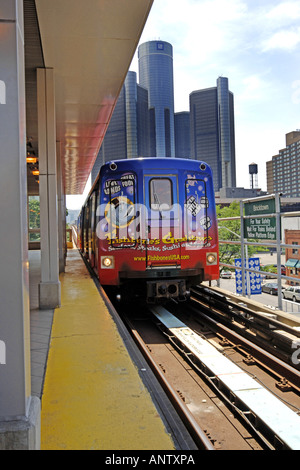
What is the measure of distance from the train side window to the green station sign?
59.1 inches

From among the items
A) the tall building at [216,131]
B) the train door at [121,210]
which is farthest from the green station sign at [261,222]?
the tall building at [216,131]

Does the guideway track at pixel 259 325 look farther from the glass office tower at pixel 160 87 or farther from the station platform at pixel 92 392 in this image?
the glass office tower at pixel 160 87

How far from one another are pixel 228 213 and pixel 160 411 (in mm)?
35700

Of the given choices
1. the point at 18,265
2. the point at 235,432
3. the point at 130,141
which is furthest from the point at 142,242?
the point at 130,141

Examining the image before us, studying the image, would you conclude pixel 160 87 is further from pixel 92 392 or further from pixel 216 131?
pixel 92 392

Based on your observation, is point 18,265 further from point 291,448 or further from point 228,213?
point 228,213

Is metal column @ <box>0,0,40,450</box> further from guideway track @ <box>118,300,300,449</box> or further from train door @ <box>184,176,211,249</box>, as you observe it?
train door @ <box>184,176,211,249</box>

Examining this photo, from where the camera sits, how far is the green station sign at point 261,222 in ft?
20.3

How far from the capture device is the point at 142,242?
21.9 ft

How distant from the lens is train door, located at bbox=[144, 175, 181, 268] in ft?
22.0

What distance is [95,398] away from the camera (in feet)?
9.59

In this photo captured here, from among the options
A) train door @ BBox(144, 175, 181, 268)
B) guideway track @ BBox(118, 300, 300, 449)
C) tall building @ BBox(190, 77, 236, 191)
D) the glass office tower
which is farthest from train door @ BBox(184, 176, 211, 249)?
tall building @ BBox(190, 77, 236, 191)

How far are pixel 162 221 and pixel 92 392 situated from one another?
4.08 m

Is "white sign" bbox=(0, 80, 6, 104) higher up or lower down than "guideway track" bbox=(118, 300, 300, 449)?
higher up
